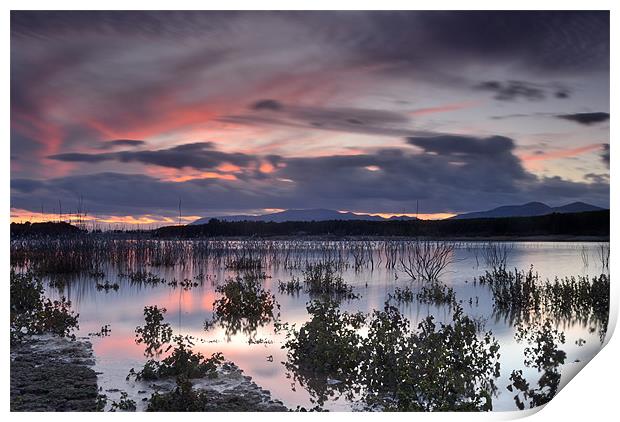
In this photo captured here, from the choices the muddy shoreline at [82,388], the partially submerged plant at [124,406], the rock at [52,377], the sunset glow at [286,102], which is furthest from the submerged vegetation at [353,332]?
the sunset glow at [286,102]

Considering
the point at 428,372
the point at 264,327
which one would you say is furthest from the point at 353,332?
the point at 264,327

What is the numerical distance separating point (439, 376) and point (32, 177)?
26.4 feet

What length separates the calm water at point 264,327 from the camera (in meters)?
7.24

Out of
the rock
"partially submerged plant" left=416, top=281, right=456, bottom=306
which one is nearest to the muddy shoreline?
the rock

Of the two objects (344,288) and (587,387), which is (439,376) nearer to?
(587,387)

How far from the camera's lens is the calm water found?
724 cm

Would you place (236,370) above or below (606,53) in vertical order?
below

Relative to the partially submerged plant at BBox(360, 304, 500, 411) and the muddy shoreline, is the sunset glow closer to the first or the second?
the muddy shoreline

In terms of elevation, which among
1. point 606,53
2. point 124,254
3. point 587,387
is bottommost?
point 587,387

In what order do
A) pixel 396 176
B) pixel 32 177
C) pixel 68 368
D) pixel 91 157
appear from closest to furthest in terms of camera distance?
pixel 68 368
pixel 32 177
pixel 91 157
pixel 396 176

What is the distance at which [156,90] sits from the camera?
1165 centimetres

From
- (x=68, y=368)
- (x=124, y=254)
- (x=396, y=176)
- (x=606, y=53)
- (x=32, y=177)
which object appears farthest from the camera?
(x=124, y=254)

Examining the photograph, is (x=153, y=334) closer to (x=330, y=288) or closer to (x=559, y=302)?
(x=330, y=288)

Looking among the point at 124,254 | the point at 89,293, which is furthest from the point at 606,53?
the point at 124,254
